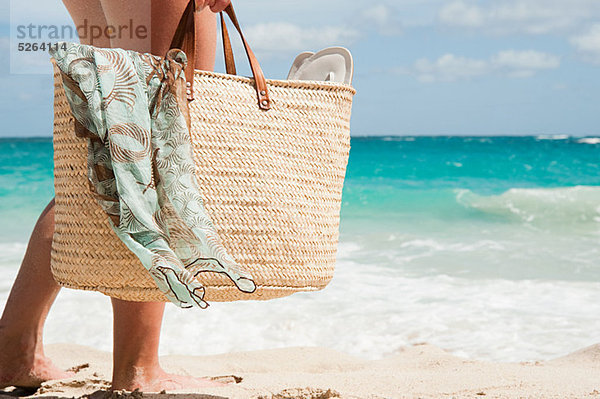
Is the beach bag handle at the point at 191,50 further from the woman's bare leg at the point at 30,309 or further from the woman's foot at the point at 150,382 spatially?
the woman's foot at the point at 150,382

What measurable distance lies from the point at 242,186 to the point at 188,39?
304mm

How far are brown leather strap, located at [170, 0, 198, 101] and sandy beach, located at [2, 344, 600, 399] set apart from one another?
0.71 metres

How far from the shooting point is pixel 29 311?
5.38 ft

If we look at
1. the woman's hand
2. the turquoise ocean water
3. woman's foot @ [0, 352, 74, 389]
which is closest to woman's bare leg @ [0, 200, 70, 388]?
woman's foot @ [0, 352, 74, 389]

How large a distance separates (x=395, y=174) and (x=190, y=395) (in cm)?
1171

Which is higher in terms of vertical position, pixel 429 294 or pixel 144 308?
pixel 144 308

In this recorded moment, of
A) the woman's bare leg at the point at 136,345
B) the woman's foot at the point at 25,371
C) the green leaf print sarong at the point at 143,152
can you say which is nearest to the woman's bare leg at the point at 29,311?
the woman's foot at the point at 25,371

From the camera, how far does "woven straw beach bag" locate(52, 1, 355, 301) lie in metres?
1.24

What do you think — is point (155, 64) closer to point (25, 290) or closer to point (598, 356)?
point (25, 290)

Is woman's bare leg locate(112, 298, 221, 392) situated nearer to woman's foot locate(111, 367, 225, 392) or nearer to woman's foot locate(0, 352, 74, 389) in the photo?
woman's foot locate(111, 367, 225, 392)

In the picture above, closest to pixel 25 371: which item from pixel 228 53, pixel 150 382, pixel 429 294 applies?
pixel 150 382

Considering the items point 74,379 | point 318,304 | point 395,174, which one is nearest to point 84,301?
point 318,304

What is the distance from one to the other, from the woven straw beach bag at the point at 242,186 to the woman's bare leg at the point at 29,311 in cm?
31

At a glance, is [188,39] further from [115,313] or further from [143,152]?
[115,313]
